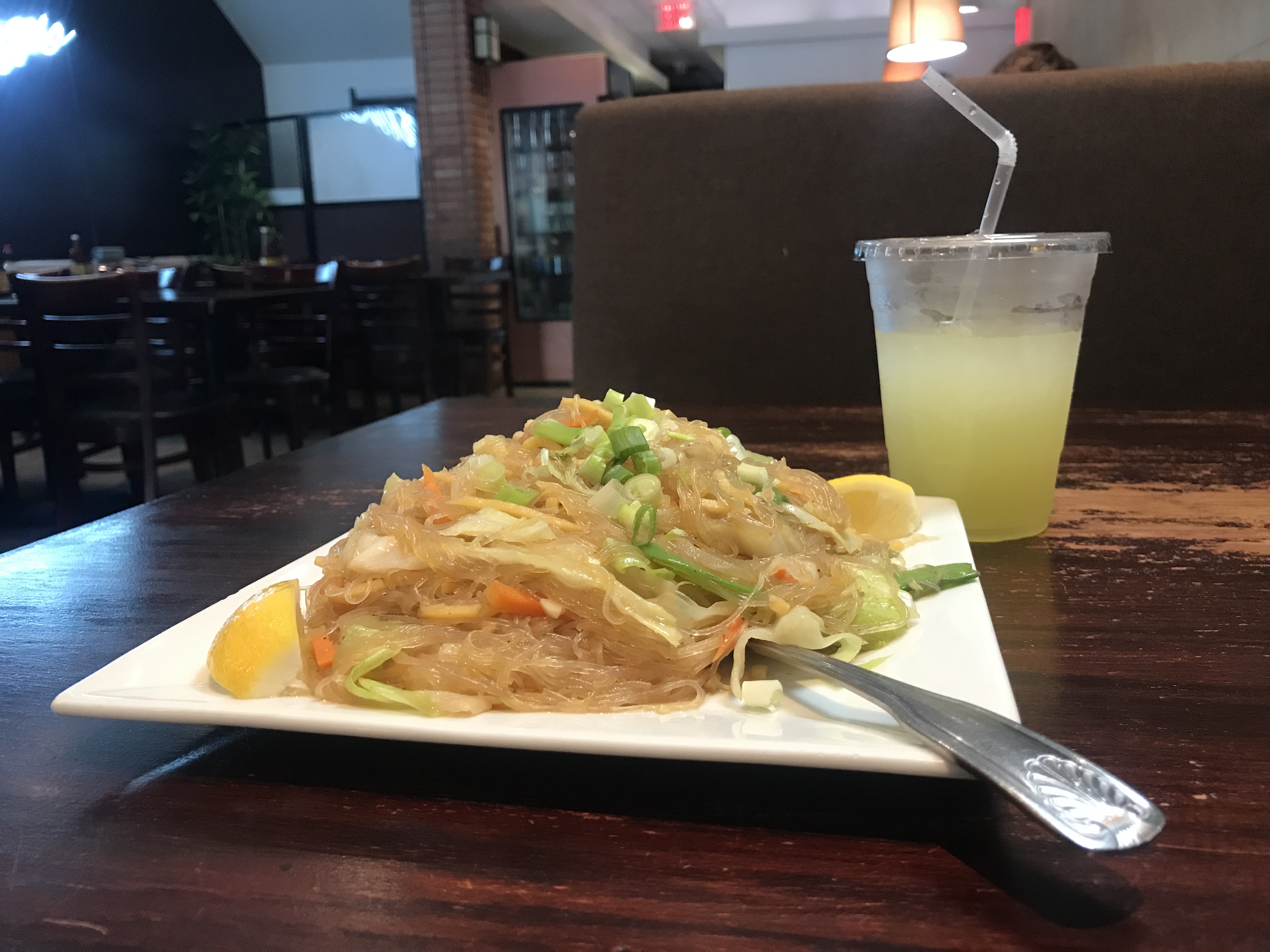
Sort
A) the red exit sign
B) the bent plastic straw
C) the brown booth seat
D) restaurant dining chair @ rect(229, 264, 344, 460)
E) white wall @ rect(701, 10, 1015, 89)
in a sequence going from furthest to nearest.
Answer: white wall @ rect(701, 10, 1015, 89), the red exit sign, restaurant dining chair @ rect(229, 264, 344, 460), the brown booth seat, the bent plastic straw

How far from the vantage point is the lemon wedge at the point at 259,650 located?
55cm

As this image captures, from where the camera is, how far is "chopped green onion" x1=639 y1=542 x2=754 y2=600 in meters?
0.64

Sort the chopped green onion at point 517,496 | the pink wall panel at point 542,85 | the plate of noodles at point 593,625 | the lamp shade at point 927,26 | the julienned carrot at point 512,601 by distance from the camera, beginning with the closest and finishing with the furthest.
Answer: the plate of noodles at point 593,625 → the julienned carrot at point 512,601 → the chopped green onion at point 517,496 → the lamp shade at point 927,26 → the pink wall panel at point 542,85

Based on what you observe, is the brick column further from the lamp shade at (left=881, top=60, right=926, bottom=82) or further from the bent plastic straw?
the bent plastic straw

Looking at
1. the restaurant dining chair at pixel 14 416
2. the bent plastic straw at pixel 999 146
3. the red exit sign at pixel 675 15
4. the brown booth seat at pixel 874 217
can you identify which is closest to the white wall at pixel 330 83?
the red exit sign at pixel 675 15

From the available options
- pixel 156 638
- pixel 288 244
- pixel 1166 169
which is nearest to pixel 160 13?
pixel 288 244

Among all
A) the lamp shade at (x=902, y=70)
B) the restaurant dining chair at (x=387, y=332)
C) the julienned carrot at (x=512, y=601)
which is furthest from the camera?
the lamp shade at (x=902, y=70)

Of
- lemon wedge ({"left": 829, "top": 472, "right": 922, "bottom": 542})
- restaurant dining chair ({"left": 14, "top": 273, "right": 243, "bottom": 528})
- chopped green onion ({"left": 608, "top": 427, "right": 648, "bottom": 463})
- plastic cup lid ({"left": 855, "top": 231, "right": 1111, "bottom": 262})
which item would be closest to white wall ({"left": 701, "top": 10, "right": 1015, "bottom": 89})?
restaurant dining chair ({"left": 14, "top": 273, "right": 243, "bottom": 528})

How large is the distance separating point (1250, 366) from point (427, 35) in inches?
269

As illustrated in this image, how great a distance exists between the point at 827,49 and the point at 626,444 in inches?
371

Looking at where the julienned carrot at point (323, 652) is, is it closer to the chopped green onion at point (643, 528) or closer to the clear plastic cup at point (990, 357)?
the chopped green onion at point (643, 528)

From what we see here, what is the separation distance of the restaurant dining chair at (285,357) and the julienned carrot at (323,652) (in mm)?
3966

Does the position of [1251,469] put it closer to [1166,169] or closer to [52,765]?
[1166,169]

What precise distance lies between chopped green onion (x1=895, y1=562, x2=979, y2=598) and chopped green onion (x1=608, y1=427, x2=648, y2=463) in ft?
0.75
